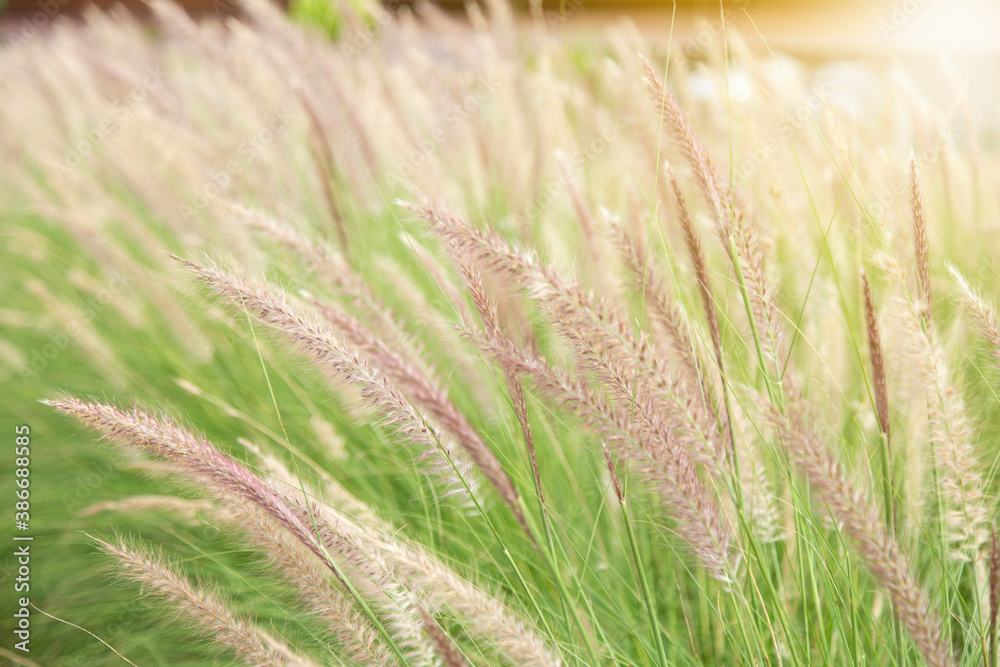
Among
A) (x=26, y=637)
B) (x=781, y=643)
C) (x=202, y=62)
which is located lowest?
(x=26, y=637)

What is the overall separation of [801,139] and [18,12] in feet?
62.3

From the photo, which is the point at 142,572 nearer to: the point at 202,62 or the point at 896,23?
the point at 896,23

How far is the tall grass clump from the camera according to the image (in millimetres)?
817

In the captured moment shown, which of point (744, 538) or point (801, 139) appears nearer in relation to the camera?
point (744, 538)

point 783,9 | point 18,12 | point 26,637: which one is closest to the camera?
point 26,637

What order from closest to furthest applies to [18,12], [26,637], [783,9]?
[26,637] → [783,9] → [18,12]

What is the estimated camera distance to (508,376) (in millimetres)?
840

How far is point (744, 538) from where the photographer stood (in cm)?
106

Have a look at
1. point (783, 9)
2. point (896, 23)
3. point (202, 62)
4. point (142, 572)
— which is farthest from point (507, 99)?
point (783, 9)

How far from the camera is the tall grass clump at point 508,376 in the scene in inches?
32.2

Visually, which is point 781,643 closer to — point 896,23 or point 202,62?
point 896,23

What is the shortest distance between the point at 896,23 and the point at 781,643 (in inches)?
77.5

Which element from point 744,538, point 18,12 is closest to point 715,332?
point 744,538

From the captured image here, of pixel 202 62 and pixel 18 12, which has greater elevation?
pixel 18 12
